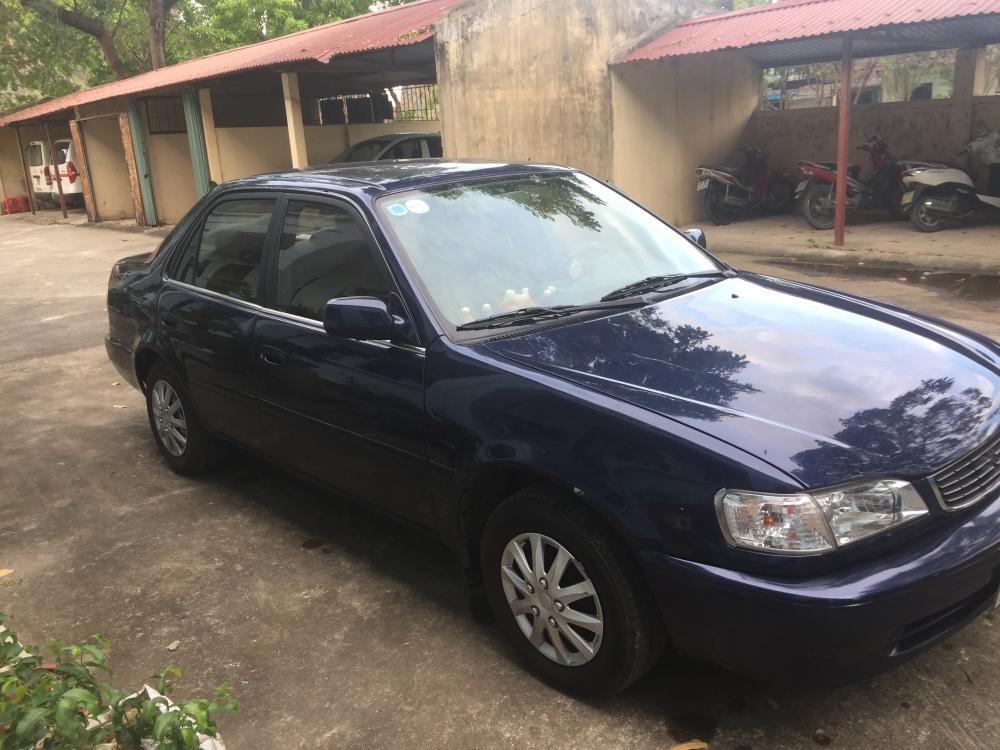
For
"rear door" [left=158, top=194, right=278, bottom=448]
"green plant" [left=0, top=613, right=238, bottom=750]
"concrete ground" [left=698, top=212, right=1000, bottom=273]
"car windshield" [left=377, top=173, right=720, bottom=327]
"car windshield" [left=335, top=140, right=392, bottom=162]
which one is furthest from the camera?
"car windshield" [left=335, top=140, right=392, bottom=162]

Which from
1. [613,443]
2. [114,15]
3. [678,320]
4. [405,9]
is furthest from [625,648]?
[114,15]

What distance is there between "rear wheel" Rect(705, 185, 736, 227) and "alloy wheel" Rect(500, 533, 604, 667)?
1203cm

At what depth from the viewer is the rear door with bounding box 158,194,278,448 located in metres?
3.98

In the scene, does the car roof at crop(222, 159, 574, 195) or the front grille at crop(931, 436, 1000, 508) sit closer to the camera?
the front grille at crop(931, 436, 1000, 508)

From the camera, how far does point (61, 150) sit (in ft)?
76.8

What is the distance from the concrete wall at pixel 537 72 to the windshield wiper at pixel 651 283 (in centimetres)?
832

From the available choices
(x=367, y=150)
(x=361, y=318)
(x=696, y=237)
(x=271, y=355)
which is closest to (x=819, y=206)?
(x=367, y=150)

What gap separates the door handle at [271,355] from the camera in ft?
12.1

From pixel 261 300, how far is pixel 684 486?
234cm

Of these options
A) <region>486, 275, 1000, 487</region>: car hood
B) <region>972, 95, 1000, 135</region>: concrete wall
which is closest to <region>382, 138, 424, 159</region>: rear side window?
<region>972, 95, 1000, 135</region>: concrete wall

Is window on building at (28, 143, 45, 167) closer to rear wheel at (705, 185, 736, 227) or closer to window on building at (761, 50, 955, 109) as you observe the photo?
rear wheel at (705, 185, 736, 227)

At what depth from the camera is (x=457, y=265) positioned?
3.32 m

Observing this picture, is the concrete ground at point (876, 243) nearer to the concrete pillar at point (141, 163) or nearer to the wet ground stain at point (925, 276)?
the wet ground stain at point (925, 276)

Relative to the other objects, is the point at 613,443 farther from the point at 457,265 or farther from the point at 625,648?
the point at 457,265
